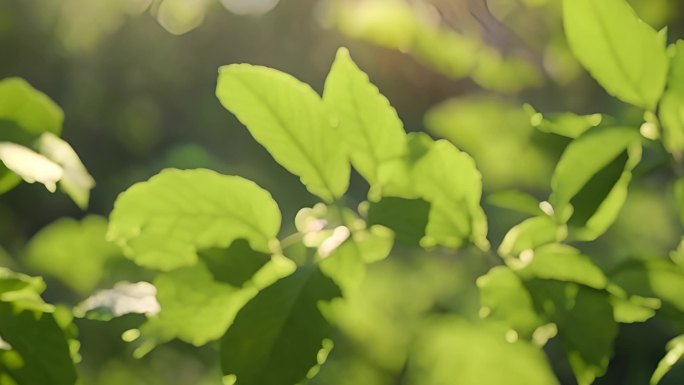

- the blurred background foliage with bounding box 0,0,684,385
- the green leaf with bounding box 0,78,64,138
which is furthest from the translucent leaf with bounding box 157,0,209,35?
the green leaf with bounding box 0,78,64,138

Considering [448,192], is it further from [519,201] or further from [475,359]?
[475,359]

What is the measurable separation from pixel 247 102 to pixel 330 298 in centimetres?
8

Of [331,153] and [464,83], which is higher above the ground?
[331,153]

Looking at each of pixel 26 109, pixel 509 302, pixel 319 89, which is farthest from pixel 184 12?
pixel 509 302

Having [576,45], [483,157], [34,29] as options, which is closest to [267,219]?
[576,45]

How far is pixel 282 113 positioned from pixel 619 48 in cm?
13

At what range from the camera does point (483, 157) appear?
1.81 ft

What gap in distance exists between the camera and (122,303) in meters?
0.32

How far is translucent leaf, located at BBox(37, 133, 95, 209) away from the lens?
1.08 ft

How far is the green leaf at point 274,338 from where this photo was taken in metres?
0.29

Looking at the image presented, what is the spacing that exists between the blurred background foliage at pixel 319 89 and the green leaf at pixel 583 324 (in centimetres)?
3

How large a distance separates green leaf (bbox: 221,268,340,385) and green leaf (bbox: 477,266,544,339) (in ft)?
0.23

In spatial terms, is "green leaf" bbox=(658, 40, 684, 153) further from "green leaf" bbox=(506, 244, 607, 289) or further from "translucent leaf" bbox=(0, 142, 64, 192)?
"translucent leaf" bbox=(0, 142, 64, 192)

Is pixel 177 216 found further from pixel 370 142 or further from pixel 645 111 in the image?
pixel 645 111
